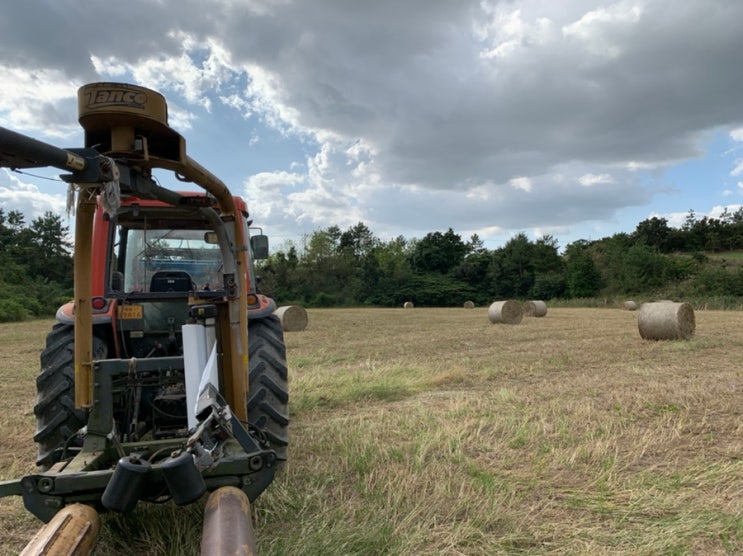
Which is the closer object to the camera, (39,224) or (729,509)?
(729,509)

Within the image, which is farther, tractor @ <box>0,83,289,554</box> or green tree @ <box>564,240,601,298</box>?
green tree @ <box>564,240,601,298</box>

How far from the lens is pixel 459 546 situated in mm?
2514

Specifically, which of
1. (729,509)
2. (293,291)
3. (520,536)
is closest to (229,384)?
(520,536)

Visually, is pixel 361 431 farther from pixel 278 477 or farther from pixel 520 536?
pixel 520 536

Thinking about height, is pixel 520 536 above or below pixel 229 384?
below

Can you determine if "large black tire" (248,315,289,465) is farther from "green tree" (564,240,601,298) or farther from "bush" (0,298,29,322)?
"green tree" (564,240,601,298)

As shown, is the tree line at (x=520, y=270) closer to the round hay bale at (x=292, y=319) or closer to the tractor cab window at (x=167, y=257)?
the round hay bale at (x=292, y=319)

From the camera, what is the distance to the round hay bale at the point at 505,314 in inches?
728

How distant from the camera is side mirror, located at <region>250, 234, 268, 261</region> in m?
4.50

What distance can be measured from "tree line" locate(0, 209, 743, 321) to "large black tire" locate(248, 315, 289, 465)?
98.7 ft

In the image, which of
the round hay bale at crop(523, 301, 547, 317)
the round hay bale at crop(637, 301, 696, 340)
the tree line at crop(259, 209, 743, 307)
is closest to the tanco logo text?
the round hay bale at crop(637, 301, 696, 340)

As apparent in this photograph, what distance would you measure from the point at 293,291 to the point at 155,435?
43.7 metres

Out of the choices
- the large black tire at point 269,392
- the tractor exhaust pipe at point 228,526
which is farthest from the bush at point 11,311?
the tractor exhaust pipe at point 228,526

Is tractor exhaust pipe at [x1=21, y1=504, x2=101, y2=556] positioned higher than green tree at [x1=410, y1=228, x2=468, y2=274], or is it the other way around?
green tree at [x1=410, y1=228, x2=468, y2=274]
